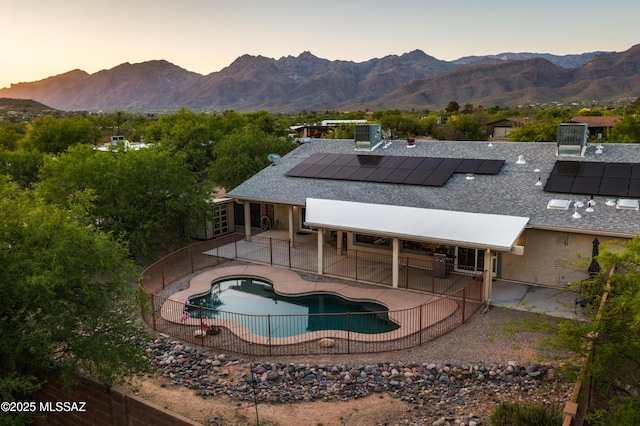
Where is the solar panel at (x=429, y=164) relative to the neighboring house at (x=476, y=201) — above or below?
above

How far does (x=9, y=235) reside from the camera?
10930 mm

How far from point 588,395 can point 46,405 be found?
1250 centimetres

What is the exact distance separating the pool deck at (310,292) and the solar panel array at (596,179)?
23.5ft

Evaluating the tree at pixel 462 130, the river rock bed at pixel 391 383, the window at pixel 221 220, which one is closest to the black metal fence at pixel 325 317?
the river rock bed at pixel 391 383

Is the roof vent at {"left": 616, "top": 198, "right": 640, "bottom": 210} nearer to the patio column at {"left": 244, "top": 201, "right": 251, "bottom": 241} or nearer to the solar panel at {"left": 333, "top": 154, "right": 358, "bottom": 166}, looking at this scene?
the solar panel at {"left": 333, "top": 154, "right": 358, "bottom": 166}

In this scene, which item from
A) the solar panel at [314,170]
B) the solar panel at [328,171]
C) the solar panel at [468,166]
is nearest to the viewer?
the solar panel at [468,166]

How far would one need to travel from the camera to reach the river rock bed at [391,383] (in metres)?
12.1

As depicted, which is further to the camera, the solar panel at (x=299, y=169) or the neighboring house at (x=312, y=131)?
the neighboring house at (x=312, y=131)

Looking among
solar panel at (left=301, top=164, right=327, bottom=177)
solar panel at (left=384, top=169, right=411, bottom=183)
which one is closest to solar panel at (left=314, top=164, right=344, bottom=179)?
solar panel at (left=301, top=164, right=327, bottom=177)

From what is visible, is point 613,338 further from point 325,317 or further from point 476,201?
point 476,201

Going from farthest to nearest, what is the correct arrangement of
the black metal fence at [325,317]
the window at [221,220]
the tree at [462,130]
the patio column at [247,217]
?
1. the tree at [462,130]
2. the window at [221,220]
3. the patio column at [247,217]
4. the black metal fence at [325,317]

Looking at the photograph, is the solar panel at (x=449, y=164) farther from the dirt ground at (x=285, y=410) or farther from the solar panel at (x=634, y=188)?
the dirt ground at (x=285, y=410)

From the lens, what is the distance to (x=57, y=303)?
1065cm

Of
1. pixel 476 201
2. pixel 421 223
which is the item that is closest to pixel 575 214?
pixel 476 201
